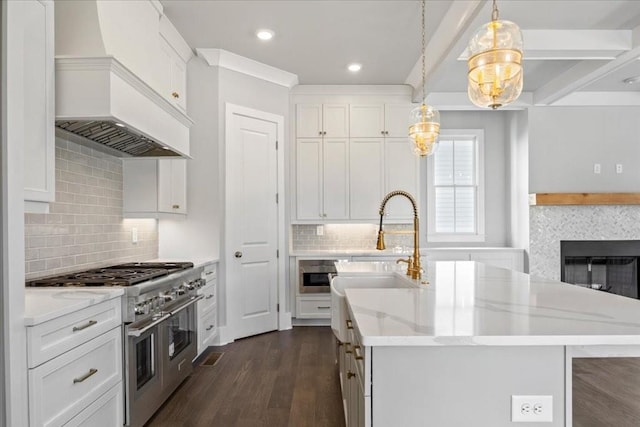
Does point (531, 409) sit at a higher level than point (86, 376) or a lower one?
higher

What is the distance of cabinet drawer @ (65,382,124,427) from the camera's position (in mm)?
1911

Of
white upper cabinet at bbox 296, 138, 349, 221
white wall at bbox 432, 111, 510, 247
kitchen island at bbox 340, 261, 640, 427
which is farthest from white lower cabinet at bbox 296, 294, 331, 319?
kitchen island at bbox 340, 261, 640, 427

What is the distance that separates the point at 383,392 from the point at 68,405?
4.61ft

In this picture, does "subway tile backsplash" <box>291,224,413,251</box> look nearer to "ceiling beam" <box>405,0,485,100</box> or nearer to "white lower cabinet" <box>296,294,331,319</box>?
"white lower cabinet" <box>296,294,331,319</box>

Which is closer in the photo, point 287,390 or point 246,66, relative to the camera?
point 287,390

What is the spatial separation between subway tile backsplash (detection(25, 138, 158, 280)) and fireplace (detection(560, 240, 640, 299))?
5.13 meters

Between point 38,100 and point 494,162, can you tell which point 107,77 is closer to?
point 38,100

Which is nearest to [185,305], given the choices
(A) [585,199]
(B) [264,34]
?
(B) [264,34]

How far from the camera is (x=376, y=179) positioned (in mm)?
5336

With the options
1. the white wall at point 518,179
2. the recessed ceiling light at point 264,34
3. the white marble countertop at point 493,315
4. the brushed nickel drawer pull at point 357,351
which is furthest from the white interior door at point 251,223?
the white wall at point 518,179

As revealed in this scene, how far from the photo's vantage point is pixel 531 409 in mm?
1258

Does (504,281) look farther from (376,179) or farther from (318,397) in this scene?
(376,179)

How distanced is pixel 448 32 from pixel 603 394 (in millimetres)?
3301

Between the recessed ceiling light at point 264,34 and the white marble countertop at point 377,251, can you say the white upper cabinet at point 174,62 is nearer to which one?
the recessed ceiling light at point 264,34
